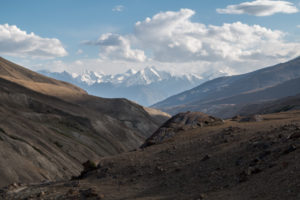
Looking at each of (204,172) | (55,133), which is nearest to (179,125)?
(204,172)

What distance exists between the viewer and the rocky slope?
45938mm

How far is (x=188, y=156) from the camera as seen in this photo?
20.8 metres

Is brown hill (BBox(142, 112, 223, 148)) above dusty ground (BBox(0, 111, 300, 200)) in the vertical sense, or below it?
above

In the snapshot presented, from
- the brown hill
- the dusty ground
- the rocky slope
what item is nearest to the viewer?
the dusty ground

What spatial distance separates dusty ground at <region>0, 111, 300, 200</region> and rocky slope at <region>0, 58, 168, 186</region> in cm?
2256

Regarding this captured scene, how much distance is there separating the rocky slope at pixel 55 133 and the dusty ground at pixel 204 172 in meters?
22.6

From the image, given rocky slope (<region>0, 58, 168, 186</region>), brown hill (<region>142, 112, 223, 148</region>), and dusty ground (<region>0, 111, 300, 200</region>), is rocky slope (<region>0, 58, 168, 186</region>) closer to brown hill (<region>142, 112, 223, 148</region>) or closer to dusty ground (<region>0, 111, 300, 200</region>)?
brown hill (<region>142, 112, 223, 148</region>)

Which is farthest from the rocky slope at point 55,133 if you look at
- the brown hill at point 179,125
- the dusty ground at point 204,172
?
the dusty ground at point 204,172

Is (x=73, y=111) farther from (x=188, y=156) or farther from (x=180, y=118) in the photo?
(x=188, y=156)

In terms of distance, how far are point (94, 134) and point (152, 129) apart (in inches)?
2129

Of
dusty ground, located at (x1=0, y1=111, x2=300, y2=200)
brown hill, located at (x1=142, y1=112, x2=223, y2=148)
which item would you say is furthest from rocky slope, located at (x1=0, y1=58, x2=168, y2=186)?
dusty ground, located at (x1=0, y1=111, x2=300, y2=200)

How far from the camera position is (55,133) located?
6938 centimetres

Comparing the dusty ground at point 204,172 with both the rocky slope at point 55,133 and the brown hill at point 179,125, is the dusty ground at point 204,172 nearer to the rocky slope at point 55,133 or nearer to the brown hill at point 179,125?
the brown hill at point 179,125

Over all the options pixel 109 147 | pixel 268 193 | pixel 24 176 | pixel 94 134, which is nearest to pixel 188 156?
pixel 268 193
